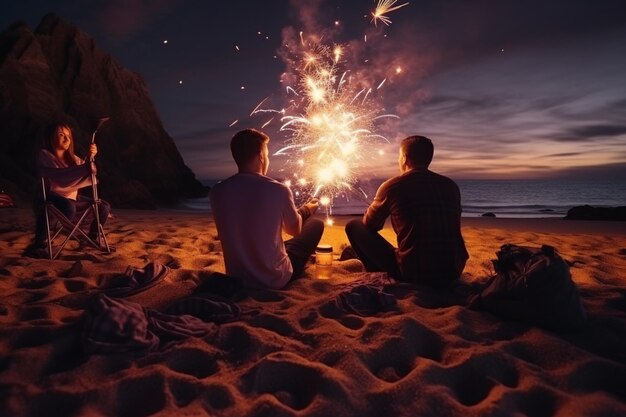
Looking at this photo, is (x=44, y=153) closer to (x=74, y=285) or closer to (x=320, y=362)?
(x=74, y=285)

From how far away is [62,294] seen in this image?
322cm

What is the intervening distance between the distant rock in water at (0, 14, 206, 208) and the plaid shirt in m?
14.1

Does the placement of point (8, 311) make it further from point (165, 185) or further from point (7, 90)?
point (165, 185)

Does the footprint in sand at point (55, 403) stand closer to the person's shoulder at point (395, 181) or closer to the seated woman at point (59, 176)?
the person's shoulder at point (395, 181)

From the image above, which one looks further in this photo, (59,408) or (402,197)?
(402,197)

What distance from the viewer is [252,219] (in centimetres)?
302

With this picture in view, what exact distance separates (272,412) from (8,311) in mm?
2275

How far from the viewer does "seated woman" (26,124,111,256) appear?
462 centimetres

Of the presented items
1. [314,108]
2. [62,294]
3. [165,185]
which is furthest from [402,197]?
[165,185]

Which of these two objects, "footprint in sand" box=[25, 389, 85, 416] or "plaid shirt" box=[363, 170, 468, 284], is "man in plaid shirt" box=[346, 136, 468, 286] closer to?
"plaid shirt" box=[363, 170, 468, 284]

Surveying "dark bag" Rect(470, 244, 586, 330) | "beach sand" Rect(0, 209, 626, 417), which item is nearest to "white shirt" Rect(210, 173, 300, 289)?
"beach sand" Rect(0, 209, 626, 417)

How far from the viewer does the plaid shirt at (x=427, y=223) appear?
3277mm

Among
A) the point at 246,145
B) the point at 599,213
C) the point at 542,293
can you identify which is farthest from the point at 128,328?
the point at 599,213

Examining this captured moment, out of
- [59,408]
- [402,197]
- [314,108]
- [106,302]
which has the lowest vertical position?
[59,408]
